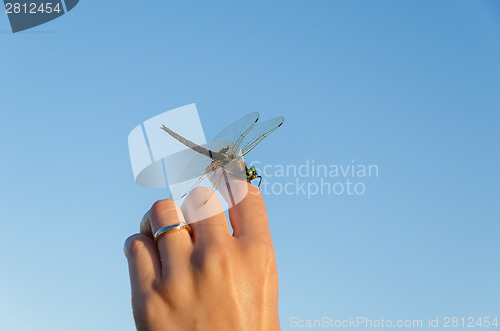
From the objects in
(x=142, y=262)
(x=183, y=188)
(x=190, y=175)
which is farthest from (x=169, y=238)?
(x=190, y=175)

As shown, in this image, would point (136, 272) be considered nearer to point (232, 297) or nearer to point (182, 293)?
point (182, 293)

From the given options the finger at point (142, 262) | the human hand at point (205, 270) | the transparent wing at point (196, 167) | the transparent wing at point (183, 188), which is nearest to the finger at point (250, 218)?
the human hand at point (205, 270)

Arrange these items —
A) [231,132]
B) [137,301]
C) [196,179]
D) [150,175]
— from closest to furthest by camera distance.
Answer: [137,301]
[150,175]
[196,179]
[231,132]

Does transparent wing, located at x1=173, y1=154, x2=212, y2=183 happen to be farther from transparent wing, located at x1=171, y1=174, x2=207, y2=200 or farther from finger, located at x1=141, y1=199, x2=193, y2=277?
finger, located at x1=141, y1=199, x2=193, y2=277

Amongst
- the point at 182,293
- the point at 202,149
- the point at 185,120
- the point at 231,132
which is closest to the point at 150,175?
the point at 185,120

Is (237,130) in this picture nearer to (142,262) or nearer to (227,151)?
(227,151)

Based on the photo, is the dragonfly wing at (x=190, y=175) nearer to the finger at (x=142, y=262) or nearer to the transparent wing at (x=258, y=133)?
the transparent wing at (x=258, y=133)
